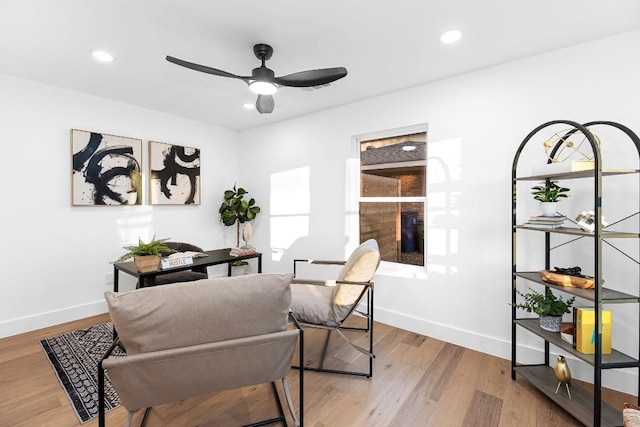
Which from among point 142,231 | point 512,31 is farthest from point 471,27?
point 142,231

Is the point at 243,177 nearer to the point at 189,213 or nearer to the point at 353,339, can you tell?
the point at 189,213

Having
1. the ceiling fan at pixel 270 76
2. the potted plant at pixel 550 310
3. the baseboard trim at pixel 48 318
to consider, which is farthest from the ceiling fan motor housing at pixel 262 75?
the baseboard trim at pixel 48 318

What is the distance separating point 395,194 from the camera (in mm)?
3318

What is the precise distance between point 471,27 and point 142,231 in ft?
13.5

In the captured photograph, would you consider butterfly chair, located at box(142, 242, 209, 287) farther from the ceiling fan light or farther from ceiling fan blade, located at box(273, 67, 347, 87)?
ceiling fan blade, located at box(273, 67, 347, 87)

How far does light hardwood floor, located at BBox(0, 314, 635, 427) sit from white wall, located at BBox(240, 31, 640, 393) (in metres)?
0.47

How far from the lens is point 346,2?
70.2 inches

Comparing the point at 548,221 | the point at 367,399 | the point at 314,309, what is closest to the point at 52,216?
the point at 314,309

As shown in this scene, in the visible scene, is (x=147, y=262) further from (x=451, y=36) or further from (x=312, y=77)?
(x=451, y=36)

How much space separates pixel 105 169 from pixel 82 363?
2.12 meters

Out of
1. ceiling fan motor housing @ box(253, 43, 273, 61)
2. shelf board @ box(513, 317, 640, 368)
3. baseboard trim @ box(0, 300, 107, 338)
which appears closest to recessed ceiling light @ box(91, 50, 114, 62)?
ceiling fan motor housing @ box(253, 43, 273, 61)

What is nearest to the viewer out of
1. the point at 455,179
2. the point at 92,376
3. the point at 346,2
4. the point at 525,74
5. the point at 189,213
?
the point at 346,2

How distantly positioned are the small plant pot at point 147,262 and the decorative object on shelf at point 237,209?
6.34 ft

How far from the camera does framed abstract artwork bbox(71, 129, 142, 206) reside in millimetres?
3213
